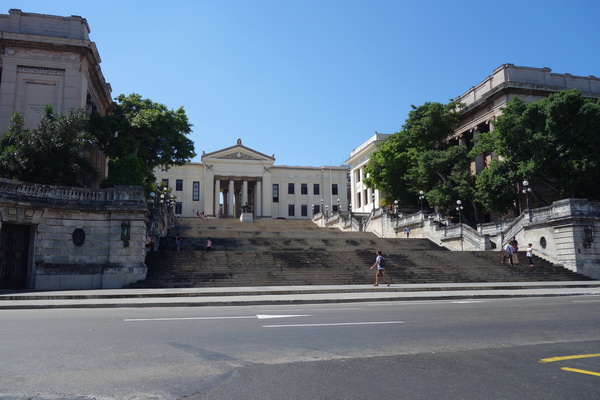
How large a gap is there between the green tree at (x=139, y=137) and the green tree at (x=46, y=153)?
6.54 meters

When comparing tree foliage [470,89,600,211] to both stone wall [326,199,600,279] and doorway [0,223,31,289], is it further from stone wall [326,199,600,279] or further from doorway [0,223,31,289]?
doorway [0,223,31,289]

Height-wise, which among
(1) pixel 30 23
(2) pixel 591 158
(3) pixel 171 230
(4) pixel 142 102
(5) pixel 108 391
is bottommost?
(5) pixel 108 391

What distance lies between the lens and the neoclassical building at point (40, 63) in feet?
114

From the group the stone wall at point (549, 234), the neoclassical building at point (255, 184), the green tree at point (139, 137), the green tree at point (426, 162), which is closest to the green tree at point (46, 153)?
the green tree at point (139, 137)

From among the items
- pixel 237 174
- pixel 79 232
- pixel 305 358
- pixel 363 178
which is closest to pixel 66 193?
pixel 79 232

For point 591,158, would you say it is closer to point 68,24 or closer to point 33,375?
point 33,375

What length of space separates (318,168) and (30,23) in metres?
59.3

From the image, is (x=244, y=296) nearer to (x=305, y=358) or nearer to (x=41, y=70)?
(x=305, y=358)

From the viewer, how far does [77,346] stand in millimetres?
7398

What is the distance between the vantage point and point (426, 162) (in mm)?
46656

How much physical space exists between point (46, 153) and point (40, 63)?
42.2ft

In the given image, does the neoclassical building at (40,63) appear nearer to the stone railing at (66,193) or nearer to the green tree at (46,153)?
the green tree at (46,153)

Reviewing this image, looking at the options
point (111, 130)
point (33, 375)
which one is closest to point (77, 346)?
point (33, 375)

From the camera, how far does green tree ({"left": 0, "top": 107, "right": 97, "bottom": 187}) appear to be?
2636 centimetres
